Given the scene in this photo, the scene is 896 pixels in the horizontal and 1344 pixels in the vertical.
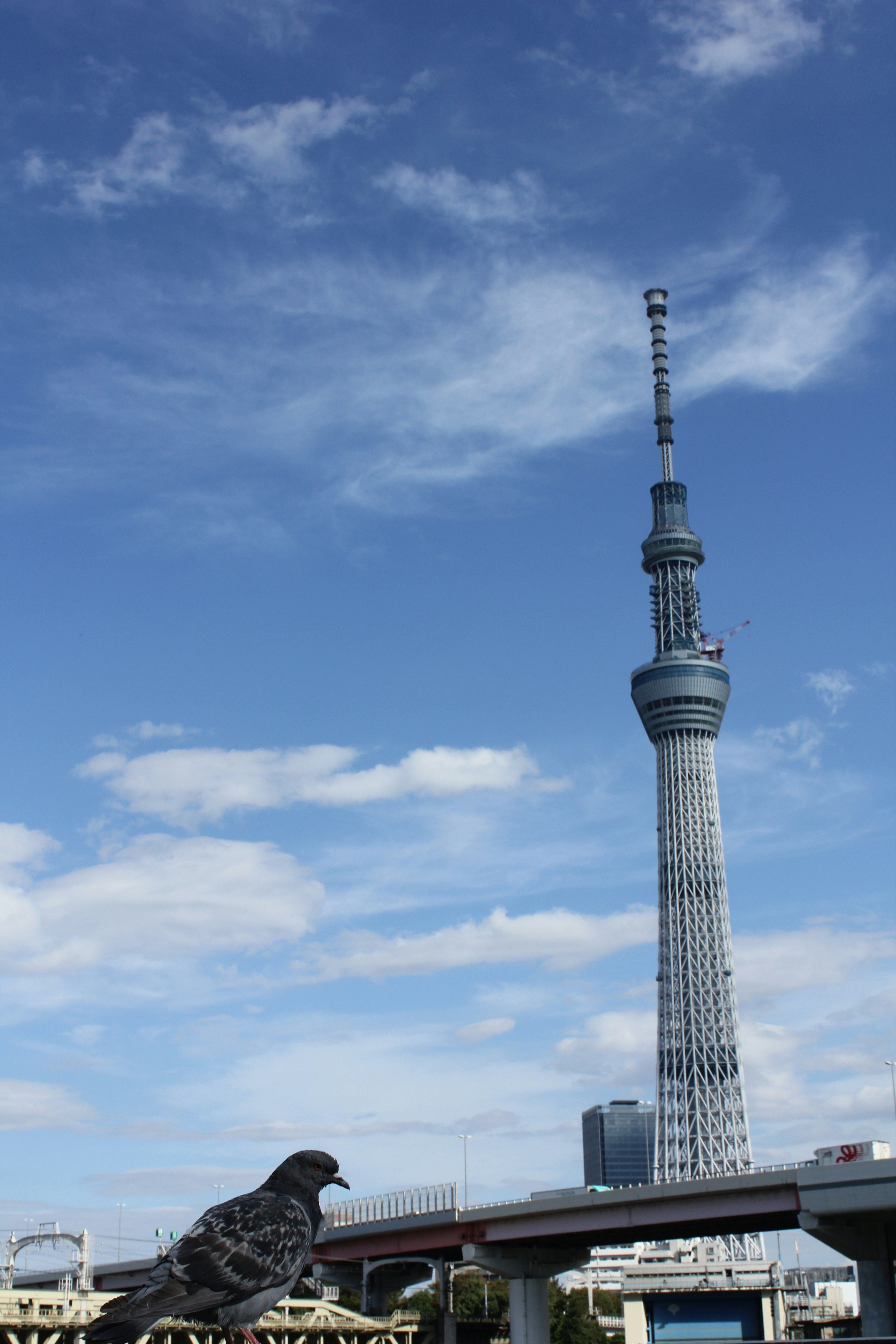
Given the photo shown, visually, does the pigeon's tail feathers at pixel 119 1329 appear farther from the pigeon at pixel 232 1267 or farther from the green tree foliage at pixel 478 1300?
the green tree foliage at pixel 478 1300

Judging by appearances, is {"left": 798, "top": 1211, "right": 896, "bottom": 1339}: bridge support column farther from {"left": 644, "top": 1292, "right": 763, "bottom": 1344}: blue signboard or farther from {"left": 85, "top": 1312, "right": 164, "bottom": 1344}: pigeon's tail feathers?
{"left": 85, "top": 1312, "right": 164, "bottom": 1344}: pigeon's tail feathers

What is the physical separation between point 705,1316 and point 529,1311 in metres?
32.6

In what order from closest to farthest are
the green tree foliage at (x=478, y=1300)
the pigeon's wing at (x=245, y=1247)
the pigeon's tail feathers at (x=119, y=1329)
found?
the pigeon's tail feathers at (x=119, y=1329)
the pigeon's wing at (x=245, y=1247)
the green tree foliage at (x=478, y=1300)

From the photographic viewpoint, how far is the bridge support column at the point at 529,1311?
89.0 meters

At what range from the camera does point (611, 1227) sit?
8044 cm

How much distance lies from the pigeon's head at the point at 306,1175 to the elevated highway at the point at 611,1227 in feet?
194

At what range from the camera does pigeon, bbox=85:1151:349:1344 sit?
11992 mm

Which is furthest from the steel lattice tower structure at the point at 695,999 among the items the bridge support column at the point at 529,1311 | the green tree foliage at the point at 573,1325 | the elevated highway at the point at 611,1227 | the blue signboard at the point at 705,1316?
the bridge support column at the point at 529,1311

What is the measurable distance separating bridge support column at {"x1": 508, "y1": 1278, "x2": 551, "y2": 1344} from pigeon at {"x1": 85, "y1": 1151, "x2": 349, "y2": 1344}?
8607 centimetres

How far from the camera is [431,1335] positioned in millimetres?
104375

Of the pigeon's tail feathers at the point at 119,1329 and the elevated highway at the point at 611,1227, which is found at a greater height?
the pigeon's tail feathers at the point at 119,1329

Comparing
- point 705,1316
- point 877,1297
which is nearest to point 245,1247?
point 877,1297

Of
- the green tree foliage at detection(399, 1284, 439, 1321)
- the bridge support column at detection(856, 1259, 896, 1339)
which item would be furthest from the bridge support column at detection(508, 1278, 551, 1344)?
the green tree foliage at detection(399, 1284, 439, 1321)

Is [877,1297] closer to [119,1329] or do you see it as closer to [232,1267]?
[232,1267]
